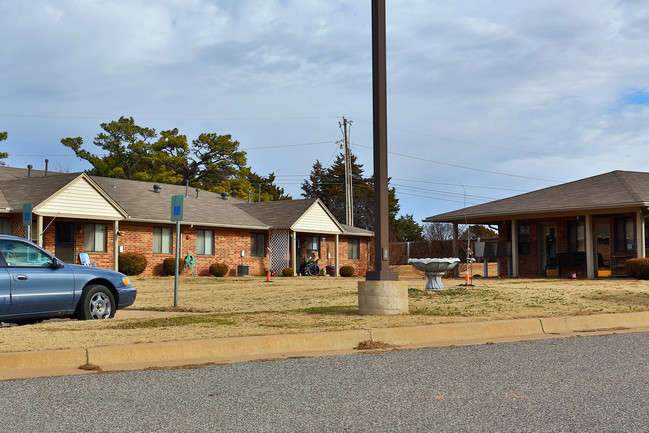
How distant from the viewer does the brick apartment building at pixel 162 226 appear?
2833 cm

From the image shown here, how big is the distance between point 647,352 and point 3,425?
7447mm

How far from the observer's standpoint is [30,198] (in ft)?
90.3

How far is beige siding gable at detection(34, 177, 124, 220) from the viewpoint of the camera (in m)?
27.4

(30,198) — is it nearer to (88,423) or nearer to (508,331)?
(508,331)

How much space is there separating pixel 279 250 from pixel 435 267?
72.5 feet

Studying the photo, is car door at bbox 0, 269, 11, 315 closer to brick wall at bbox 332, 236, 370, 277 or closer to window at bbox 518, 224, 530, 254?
window at bbox 518, 224, 530, 254

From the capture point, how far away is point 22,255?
1117 cm

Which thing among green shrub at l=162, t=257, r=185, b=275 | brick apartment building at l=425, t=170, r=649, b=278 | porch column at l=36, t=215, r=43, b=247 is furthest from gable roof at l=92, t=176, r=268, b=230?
brick apartment building at l=425, t=170, r=649, b=278

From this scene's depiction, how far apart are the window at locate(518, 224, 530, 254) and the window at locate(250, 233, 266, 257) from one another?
1405cm

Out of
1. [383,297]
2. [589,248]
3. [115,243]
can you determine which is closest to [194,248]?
[115,243]

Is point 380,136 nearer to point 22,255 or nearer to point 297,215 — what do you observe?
point 22,255

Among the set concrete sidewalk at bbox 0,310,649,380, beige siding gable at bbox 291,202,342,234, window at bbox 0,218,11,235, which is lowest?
concrete sidewalk at bbox 0,310,649,380

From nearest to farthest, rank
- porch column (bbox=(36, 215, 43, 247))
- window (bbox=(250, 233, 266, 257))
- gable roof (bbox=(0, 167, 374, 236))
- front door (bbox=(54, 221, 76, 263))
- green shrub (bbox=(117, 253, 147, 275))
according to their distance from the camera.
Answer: porch column (bbox=(36, 215, 43, 247)), gable roof (bbox=(0, 167, 374, 236)), front door (bbox=(54, 221, 76, 263)), green shrub (bbox=(117, 253, 147, 275)), window (bbox=(250, 233, 266, 257))

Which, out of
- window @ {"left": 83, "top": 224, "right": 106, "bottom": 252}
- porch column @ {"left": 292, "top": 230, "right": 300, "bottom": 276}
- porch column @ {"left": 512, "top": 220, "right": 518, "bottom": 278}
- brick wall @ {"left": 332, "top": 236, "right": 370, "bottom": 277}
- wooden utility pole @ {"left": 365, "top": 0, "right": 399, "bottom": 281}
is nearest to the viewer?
wooden utility pole @ {"left": 365, "top": 0, "right": 399, "bottom": 281}
